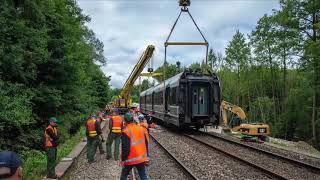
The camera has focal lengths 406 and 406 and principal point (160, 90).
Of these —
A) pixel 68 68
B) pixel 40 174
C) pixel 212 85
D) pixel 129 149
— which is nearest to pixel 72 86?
pixel 68 68

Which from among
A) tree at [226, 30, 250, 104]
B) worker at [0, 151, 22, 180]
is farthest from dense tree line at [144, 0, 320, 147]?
worker at [0, 151, 22, 180]

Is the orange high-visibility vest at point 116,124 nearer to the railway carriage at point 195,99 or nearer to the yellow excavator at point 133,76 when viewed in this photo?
the railway carriage at point 195,99

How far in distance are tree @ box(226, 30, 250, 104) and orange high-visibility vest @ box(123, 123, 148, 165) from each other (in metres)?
49.6

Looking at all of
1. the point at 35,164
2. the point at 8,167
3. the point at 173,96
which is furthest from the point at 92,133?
the point at 173,96

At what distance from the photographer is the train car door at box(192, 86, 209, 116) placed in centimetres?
2216

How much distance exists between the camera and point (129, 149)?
23.5 ft

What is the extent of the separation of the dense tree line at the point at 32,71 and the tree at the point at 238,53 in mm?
38386

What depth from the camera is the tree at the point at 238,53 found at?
183 ft

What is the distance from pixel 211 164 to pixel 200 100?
10.2 m

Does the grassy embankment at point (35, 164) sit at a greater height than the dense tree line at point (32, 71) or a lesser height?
lesser

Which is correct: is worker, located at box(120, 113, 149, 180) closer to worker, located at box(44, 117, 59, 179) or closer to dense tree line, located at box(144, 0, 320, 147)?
worker, located at box(44, 117, 59, 179)

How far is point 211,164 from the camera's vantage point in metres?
12.3

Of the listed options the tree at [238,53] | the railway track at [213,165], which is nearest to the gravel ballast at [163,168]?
the railway track at [213,165]

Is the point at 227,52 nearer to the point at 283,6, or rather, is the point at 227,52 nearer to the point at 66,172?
the point at 283,6
